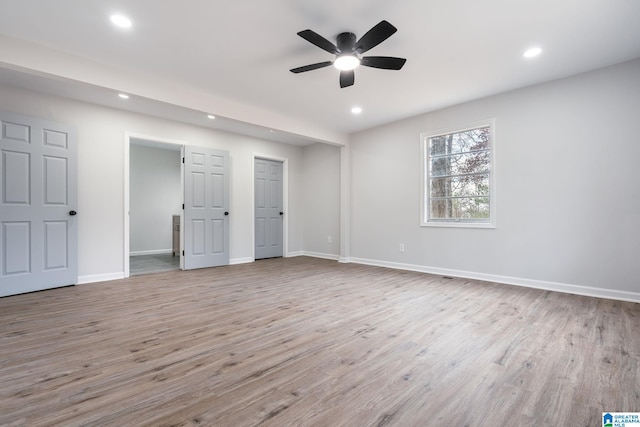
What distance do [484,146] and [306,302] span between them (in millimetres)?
3445

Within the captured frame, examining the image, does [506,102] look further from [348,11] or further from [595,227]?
[348,11]

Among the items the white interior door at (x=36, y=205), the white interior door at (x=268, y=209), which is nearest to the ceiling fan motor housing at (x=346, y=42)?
the white interior door at (x=36, y=205)

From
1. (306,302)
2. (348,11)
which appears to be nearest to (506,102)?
(348,11)

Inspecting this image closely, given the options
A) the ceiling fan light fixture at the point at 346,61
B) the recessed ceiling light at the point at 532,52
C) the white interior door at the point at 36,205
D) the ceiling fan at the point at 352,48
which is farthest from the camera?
the white interior door at the point at 36,205

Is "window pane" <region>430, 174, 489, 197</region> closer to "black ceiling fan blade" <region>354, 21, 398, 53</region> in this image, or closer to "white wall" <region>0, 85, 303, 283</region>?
"black ceiling fan blade" <region>354, 21, 398, 53</region>

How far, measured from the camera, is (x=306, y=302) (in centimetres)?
334

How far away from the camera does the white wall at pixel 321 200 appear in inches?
260

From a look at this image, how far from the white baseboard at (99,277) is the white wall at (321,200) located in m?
3.84

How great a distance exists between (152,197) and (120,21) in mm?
5447

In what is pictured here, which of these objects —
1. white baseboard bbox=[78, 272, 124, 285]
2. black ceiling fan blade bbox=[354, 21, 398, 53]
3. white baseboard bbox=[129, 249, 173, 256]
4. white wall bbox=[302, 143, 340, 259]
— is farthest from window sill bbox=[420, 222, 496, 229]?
white baseboard bbox=[129, 249, 173, 256]

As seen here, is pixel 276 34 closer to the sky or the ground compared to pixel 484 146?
closer to the sky

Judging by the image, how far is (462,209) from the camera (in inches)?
183

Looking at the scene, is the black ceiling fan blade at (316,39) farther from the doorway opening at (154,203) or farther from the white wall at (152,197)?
the white wall at (152,197)

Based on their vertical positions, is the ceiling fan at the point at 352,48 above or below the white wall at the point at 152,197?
above
